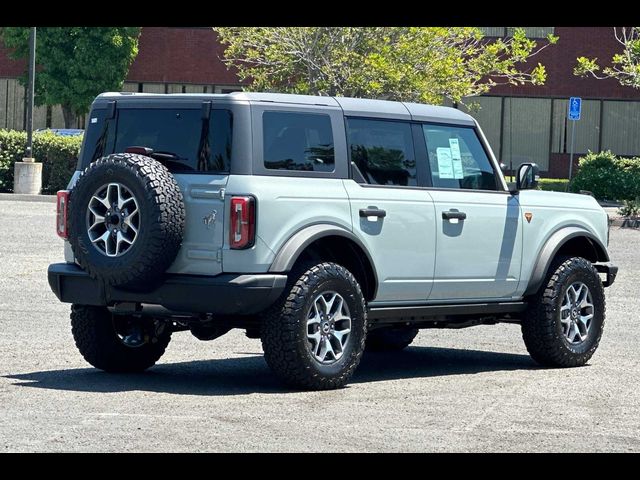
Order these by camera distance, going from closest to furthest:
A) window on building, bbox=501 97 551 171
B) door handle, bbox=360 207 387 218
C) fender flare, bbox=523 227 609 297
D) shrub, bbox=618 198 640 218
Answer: door handle, bbox=360 207 387 218 < fender flare, bbox=523 227 609 297 < shrub, bbox=618 198 640 218 < window on building, bbox=501 97 551 171

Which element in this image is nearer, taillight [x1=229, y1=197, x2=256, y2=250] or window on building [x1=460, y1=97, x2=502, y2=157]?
taillight [x1=229, y1=197, x2=256, y2=250]

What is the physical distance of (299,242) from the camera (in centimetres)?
970

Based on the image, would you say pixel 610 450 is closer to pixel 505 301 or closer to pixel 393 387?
pixel 393 387

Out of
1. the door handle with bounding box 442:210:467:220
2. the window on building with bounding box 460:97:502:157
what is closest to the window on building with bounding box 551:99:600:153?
the window on building with bounding box 460:97:502:157

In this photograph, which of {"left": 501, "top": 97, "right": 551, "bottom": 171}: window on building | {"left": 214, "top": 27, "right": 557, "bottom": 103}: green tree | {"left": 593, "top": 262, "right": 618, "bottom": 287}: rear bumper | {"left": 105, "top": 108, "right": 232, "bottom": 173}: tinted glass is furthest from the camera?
{"left": 501, "top": 97, "right": 551, "bottom": 171}: window on building

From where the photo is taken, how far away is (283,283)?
9.60m

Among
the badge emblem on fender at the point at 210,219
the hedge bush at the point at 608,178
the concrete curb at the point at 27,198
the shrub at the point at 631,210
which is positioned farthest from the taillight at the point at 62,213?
the hedge bush at the point at 608,178

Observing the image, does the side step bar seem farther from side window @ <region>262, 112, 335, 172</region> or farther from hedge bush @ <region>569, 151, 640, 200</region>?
hedge bush @ <region>569, 151, 640, 200</region>

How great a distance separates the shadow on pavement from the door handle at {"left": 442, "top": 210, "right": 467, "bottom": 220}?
118 centimetres

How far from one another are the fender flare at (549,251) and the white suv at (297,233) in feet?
0.06

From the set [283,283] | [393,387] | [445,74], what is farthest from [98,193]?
[445,74]

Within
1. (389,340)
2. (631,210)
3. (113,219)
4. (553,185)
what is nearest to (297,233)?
(113,219)

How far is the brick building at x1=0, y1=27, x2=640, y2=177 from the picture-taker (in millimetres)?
54531

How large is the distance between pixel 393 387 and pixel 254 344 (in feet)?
8.94
